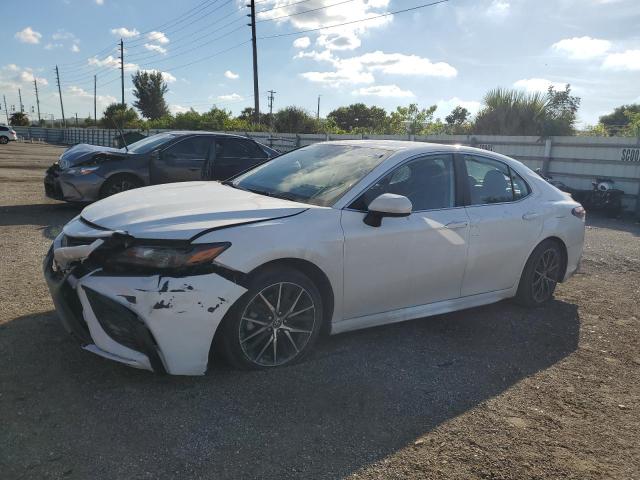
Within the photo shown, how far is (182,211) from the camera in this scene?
10.8 feet

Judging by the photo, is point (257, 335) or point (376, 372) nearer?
point (257, 335)

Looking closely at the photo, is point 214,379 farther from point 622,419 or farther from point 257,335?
Result: point 622,419

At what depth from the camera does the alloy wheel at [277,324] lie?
10.5ft

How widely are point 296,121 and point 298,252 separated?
3356cm

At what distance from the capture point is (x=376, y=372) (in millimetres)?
3490

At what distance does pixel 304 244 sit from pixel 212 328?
0.77 metres

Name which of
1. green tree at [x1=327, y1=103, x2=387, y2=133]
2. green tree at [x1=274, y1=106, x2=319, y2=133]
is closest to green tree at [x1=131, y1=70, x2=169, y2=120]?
green tree at [x1=327, y1=103, x2=387, y2=133]

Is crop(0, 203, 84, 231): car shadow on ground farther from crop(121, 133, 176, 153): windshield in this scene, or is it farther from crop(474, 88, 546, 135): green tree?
crop(474, 88, 546, 135): green tree

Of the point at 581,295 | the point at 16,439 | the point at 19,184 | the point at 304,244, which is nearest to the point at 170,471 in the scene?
the point at 16,439

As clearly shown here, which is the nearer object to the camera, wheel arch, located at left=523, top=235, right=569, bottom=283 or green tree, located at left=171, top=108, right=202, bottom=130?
wheel arch, located at left=523, top=235, right=569, bottom=283

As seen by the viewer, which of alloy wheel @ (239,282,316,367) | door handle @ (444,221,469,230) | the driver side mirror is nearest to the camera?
alloy wheel @ (239,282,316,367)

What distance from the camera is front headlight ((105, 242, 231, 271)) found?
115 inches

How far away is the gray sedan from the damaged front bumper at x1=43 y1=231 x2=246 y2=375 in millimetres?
5912

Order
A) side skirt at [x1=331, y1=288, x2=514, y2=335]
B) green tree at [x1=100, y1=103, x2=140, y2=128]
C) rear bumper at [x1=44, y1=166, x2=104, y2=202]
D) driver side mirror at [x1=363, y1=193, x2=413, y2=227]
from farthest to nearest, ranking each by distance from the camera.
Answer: green tree at [x1=100, y1=103, x2=140, y2=128], rear bumper at [x1=44, y1=166, x2=104, y2=202], side skirt at [x1=331, y1=288, x2=514, y2=335], driver side mirror at [x1=363, y1=193, x2=413, y2=227]
